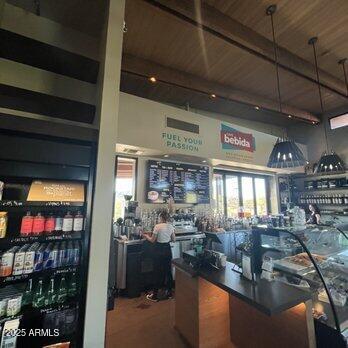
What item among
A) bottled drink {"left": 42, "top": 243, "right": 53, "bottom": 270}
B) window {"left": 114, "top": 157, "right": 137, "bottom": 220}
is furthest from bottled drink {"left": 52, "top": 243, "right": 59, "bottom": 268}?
window {"left": 114, "top": 157, "right": 137, "bottom": 220}

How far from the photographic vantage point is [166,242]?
3641 millimetres

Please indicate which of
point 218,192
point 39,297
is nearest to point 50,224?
point 39,297

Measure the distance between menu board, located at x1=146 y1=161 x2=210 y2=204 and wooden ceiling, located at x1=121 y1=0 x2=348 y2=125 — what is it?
1697 mm

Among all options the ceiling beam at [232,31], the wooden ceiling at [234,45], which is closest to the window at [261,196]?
the wooden ceiling at [234,45]

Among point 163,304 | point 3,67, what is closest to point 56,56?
point 3,67

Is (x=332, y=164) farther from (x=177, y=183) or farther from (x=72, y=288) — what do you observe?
(x=72, y=288)

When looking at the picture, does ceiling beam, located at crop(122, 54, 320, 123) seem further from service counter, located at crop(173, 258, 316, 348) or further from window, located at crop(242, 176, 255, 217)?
service counter, located at crop(173, 258, 316, 348)

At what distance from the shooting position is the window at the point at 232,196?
6023 millimetres

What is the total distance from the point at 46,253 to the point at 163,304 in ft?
7.48

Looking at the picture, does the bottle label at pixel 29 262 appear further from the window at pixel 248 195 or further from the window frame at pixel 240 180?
the window at pixel 248 195

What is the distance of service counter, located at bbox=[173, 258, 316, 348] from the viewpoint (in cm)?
158

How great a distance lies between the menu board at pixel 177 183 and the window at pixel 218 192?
601 mm

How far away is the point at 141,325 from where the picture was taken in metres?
2.73

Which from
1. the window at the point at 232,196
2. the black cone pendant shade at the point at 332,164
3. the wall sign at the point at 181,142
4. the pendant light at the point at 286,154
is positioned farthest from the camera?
the window at the point at 232,196
